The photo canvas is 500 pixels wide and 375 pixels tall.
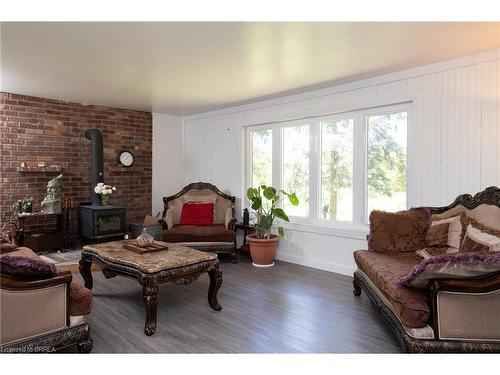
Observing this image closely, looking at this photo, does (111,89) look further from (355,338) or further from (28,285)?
(355,338)

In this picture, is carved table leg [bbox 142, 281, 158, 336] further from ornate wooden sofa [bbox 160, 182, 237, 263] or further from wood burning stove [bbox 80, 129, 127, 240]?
wood burning stove [bbox 80, 129, 127, 240]

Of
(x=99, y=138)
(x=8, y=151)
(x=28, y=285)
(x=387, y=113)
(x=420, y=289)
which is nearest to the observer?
(x=28, y=285)

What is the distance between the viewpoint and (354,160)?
4.23 m

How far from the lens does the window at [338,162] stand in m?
3.95

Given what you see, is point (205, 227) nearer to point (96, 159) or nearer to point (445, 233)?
point (96, 159)

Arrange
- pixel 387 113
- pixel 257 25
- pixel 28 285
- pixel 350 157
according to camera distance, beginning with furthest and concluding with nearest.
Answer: pixel 350 157, pixel 387 113, pixel 257 25, pixel 28 285

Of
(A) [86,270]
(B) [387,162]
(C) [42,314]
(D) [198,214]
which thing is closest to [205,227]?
(D) [198,214]

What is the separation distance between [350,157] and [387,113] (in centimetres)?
68

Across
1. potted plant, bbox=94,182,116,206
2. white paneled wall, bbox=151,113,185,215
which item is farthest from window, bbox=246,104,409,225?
potted plant, bbox=94,182,116,206

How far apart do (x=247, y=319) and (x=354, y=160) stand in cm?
235

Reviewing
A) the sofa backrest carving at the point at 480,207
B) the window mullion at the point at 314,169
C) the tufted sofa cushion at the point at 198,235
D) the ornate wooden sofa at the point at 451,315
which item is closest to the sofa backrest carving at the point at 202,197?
the tufted sofa cushion at the point at 198,235

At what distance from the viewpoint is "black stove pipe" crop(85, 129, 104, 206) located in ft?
16.6
